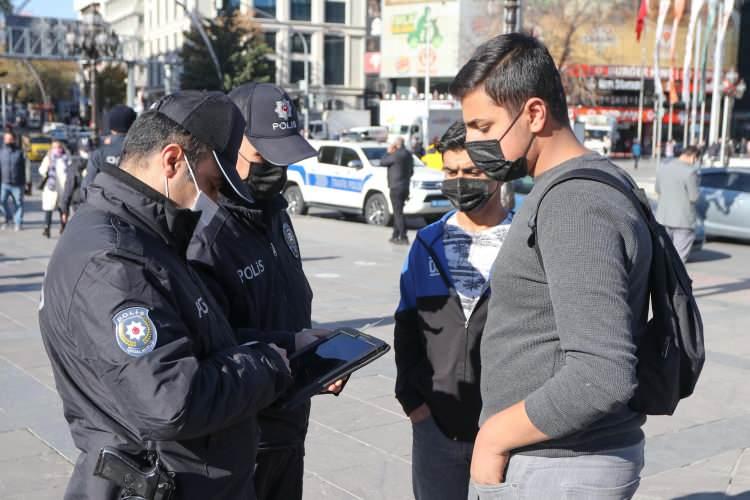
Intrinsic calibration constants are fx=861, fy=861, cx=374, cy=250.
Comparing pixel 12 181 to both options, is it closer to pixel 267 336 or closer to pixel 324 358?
pixel 267 336

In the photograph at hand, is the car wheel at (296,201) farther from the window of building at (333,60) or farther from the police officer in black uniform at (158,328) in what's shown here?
the window of building at (333,60)

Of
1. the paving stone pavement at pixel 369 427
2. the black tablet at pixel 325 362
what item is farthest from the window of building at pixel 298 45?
the black tablet at pixel 325 362

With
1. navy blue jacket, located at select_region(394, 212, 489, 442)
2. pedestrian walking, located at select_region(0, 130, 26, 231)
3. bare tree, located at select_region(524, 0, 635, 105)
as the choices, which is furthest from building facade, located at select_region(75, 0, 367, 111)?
navy blue jacket, located at select_region(394, 212, 489, 442)

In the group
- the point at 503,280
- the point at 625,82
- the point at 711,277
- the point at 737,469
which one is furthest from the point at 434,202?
the point at 625,82

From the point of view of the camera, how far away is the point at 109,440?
2.07 meters

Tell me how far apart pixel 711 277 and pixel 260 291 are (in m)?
10.8

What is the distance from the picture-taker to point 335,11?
7719 centimetres

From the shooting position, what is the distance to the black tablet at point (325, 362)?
95.1 inches

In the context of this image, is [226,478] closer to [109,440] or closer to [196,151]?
[109,440]

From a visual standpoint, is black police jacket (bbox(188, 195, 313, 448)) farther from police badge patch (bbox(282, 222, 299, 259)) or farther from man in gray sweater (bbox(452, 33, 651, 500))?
man in gray sweater (bbox(452, 33, 651, 500))

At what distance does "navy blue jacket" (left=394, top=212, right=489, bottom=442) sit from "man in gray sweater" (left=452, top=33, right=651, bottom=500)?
2.64 ft

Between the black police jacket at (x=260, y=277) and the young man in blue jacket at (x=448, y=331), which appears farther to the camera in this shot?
the young man in blue jacket at (x=448, y=331)

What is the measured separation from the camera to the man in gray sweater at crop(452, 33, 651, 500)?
1.84 meters

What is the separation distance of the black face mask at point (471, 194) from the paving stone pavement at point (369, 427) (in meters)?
1.72
